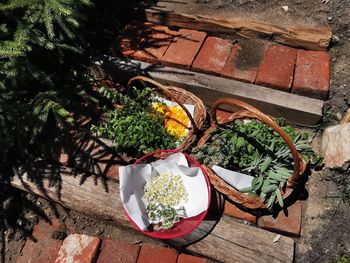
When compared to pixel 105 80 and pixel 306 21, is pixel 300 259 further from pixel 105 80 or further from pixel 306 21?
pixel 105 80

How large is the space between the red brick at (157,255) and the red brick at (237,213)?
1.47 ft

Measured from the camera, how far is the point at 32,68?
2203 mm

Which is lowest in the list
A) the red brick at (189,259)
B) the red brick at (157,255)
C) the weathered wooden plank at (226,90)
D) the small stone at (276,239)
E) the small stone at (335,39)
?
the red brick at (189,259)

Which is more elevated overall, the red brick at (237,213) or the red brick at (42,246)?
the red brick at (237,213)

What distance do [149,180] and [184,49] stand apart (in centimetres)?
108

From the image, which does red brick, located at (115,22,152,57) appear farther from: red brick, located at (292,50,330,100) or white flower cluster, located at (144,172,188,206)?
red brick, located at (292,50,330,100)

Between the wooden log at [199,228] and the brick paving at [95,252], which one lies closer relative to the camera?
the wooden log at [199,228]

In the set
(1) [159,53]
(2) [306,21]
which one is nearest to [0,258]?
(1) [159,53]

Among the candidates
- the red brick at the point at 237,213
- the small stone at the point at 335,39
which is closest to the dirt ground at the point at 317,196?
the small stone at the point at 335,39

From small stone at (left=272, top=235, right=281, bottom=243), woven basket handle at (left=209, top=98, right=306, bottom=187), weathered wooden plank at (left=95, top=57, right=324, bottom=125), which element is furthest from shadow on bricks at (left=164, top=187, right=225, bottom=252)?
weathered wooden plank at (left=95, top=57, right=324, bottom=125)

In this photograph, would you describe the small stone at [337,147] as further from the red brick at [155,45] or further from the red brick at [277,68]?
the red brick at [155,45]

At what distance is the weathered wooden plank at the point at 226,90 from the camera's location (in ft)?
8.14

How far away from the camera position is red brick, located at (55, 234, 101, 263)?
91.9 inches

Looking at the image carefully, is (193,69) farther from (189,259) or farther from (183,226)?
(189,259)
